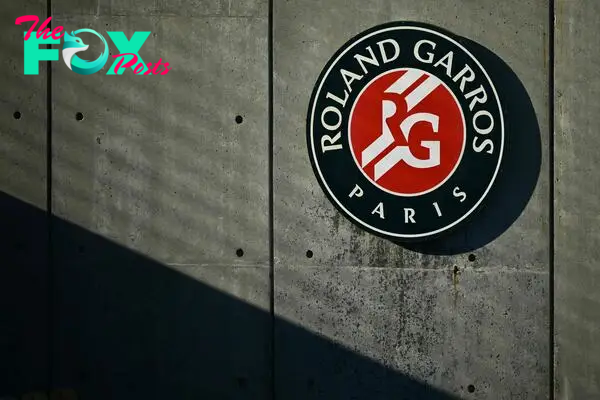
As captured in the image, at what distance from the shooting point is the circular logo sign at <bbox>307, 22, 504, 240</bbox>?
5230mm

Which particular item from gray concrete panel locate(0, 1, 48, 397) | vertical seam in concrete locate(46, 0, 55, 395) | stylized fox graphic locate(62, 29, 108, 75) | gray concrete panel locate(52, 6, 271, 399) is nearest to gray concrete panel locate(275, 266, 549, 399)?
gray concrete panel locate(52, 6, 271, 399)

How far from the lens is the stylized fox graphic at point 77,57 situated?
5.47m

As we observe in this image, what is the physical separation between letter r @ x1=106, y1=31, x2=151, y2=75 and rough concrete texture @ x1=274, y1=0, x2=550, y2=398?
888mm

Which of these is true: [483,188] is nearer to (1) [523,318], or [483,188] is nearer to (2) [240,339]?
(1) [523,318]

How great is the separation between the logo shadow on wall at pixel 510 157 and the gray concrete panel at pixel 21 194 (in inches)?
105

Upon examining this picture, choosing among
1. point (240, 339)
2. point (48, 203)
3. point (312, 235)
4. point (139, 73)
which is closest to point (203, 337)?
point (240, 339)

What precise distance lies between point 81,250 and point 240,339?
47.8 inches

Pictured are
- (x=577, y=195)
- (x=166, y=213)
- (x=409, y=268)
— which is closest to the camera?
(x=577, y=195)

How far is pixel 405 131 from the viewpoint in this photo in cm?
526

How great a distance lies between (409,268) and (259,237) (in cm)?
100

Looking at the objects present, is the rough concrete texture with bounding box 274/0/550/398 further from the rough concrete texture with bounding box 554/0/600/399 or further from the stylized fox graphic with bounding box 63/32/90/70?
the stylized fox graphic with bounding box 63/32/90/70

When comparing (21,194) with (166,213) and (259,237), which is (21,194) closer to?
(166,213)

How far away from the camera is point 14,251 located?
5.50 metres

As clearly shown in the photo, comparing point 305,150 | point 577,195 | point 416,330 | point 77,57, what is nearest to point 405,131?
point 305,150
